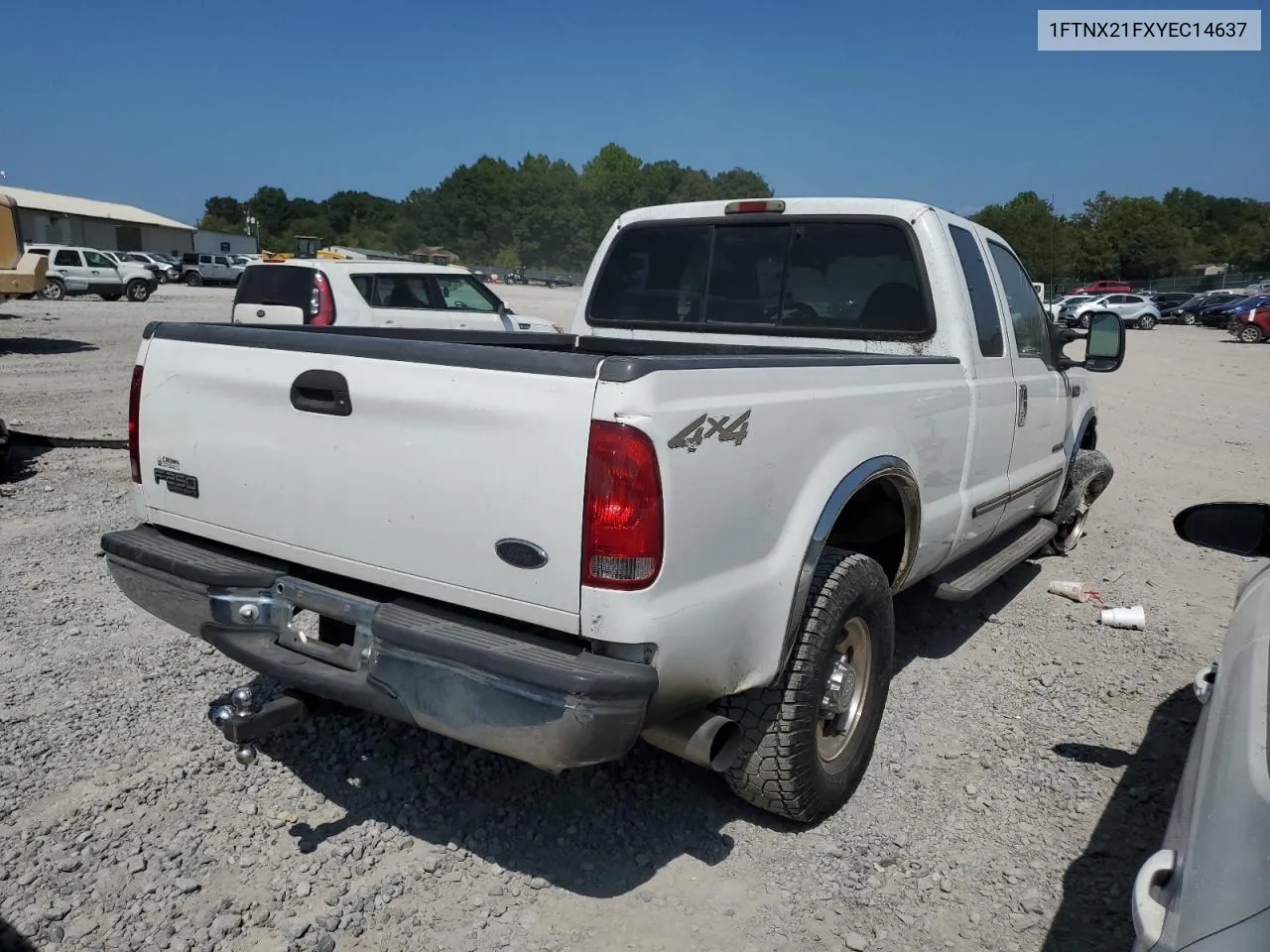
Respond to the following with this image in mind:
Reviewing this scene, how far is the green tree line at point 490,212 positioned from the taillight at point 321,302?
3858 inches

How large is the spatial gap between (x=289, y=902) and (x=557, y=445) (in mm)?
1600

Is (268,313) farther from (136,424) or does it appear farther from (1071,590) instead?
(1071,590)

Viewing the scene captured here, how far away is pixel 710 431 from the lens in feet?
8.14

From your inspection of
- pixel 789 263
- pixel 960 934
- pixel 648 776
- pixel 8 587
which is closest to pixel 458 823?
pixel 648 776

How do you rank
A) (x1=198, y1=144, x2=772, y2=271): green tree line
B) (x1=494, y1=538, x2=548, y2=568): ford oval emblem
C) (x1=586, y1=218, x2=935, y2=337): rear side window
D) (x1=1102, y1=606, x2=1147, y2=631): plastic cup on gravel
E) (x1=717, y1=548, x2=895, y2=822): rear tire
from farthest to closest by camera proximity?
1. (x1=198, y1=144, x2=772, y2=271): green tree line
2. (x1=1102, y1=606, x2=1147, y2=631): plastic cup on gravel
3. (x1=586, y1=218, x2=935, y2=337): rear side window
4. (x1=717, y1=548, x2=895, y2=822): rear tire
5. (x1=494, y1=538, x2=548, y2=568): ford oval emblem

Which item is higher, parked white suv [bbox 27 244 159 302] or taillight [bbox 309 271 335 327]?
parked white suv [bbox 27 244 159 302]

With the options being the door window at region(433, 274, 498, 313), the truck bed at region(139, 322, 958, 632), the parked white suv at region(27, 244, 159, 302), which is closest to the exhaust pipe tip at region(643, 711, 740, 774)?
the truck bed at region(139, 322, 958, 632)

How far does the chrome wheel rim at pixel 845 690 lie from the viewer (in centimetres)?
323

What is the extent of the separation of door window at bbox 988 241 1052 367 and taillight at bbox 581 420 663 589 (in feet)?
10.3

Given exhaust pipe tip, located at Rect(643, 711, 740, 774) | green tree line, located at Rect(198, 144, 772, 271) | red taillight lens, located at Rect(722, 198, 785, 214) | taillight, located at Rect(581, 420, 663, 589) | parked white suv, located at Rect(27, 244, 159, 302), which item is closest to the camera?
taillight, located at Rect(581, 420, 663, 589)

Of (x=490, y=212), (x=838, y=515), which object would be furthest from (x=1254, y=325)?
(x=490, y=212)

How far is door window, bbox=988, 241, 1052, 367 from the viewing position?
191 inches

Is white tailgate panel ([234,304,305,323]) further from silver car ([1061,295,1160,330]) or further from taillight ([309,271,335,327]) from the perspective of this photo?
silver car ([1061,295,1160,330])

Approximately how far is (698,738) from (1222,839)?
4.42 ft
